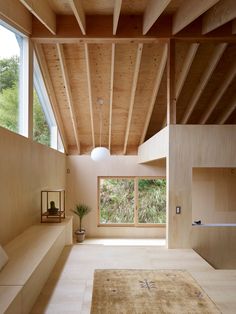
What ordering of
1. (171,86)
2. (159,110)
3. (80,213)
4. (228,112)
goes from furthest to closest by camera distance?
(80,213) → (159,110) → (228,112) → (171,86)

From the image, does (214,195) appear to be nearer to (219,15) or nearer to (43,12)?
(219,15)

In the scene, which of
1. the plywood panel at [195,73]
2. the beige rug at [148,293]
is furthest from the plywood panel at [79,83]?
the beige rug at [148,293]

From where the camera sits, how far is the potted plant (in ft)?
29.6

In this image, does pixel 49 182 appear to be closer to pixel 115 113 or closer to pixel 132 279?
pixel 115 113

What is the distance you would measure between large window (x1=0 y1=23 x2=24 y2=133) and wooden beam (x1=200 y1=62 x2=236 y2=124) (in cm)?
423

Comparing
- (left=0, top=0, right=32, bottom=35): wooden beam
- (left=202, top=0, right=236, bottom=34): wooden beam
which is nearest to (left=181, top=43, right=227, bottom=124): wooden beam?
(left=202, top=0, right=236, bottom=34): wooden beam

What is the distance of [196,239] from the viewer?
5273mm

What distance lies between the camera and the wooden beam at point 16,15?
411 centimetres

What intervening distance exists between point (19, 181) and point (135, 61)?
3513mm

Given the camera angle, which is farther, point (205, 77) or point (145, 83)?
point (145, 83)

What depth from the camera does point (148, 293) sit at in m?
3.32

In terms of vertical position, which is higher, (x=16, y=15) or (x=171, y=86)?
(x=16, y=15)

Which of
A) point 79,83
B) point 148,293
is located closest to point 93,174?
point 79,83

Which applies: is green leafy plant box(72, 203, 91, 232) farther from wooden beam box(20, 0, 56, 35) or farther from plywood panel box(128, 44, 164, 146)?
wooden beam box(20, 0, 56, 35)
